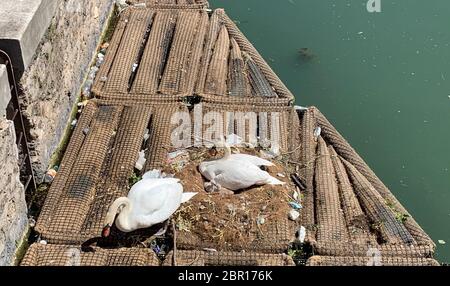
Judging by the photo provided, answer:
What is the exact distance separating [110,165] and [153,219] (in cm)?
94

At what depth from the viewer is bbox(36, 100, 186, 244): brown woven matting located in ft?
16.4

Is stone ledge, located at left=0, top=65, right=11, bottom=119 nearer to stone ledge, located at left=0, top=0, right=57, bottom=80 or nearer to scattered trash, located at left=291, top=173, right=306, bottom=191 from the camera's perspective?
stone ledge, located at left=0, top=0, right=57, bottom=80

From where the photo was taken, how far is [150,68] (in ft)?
22.0

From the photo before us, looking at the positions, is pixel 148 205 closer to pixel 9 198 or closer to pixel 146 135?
pixel 9 198

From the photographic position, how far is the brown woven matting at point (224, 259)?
15.6 ft

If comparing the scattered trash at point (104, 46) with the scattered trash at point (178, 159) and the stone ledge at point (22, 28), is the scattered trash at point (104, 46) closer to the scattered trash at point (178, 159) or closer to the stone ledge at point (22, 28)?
the stone ledge at point (22, 28)

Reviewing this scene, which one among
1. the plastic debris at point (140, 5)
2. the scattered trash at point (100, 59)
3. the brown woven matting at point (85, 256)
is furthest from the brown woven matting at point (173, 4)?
the brown woven matting at point (85, 256)

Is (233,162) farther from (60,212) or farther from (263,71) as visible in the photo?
(263,71)

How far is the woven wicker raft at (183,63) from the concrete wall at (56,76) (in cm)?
30

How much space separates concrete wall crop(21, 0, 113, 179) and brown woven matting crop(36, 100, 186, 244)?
0.62 feet

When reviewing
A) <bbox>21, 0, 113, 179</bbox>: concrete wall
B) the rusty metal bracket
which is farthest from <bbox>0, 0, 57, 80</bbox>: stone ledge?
<bbox>21, 0, 113, 179</bbox>: concrete wall

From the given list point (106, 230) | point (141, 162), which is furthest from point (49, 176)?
point (106, 230)
